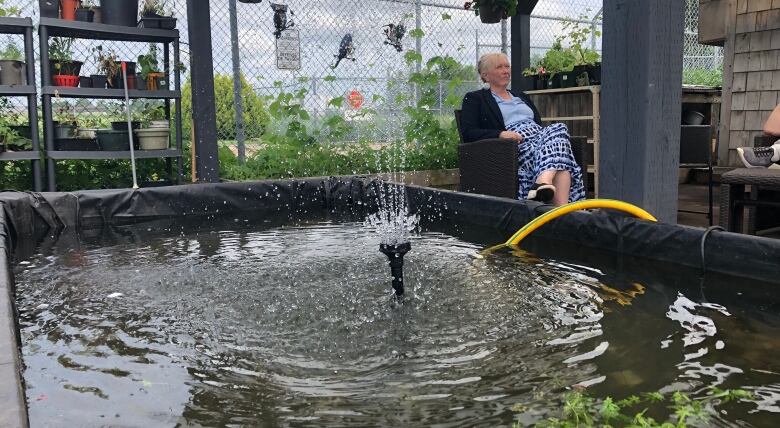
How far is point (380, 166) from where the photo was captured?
5852 millimetres

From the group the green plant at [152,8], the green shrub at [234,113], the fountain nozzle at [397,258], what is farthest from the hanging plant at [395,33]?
the fountain nozzle at [397,258]

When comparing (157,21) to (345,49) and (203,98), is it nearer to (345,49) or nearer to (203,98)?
(203,98)

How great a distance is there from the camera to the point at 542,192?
3.50 meters

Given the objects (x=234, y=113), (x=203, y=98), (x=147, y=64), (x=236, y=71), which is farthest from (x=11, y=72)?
(x=234, y=113)

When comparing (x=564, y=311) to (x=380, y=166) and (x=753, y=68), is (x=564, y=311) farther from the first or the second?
(x=380, y=166)

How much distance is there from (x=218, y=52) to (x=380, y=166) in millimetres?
1641

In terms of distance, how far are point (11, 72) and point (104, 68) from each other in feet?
2.11

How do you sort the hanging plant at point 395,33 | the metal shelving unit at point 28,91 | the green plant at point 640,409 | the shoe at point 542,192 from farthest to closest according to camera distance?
the hanging plant at point 395,33, the metal shelving unit at point 28,91, the shoe at point 542,192, the green plant at point 640,409

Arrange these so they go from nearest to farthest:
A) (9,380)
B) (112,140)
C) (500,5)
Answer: (9,380) → (112,140) → (500,5)

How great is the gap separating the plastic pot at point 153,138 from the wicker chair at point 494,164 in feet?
7.43

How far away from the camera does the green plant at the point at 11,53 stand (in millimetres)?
4641

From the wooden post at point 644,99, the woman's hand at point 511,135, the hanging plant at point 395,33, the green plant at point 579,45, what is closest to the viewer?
the wooden post at point 644,99

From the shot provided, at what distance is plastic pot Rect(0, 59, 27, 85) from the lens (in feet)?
14.3

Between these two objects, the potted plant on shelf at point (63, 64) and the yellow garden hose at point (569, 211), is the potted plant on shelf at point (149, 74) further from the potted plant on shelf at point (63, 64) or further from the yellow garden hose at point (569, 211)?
the yellow garden hose at point (569, 211)
